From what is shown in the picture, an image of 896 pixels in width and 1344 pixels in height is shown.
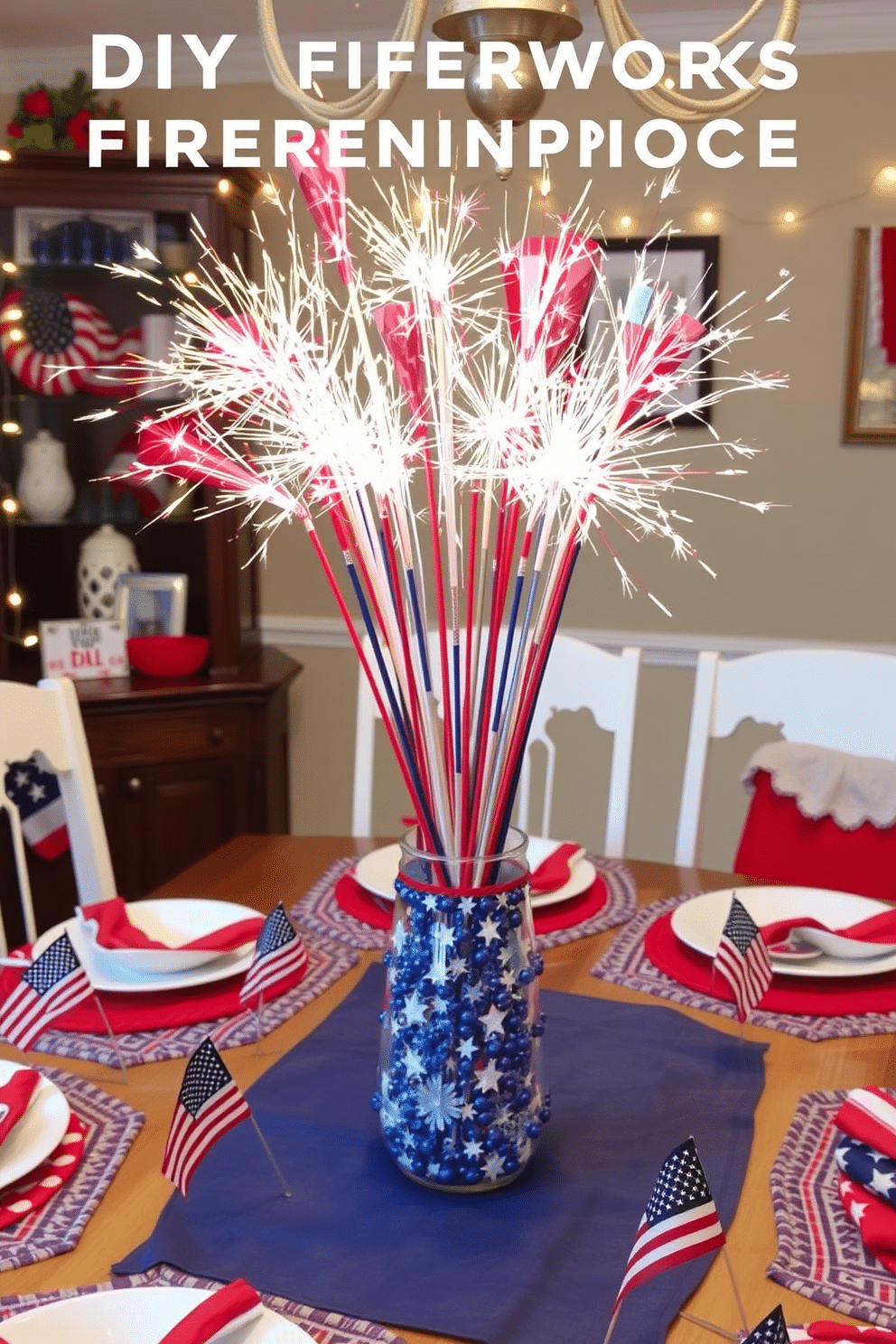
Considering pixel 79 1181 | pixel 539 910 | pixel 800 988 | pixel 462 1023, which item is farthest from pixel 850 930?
pixel 79 1181

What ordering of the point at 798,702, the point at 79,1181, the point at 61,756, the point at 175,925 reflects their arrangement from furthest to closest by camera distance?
the point at 798,702, the point at 61,756, the point at 175,925, the point at 79,1181

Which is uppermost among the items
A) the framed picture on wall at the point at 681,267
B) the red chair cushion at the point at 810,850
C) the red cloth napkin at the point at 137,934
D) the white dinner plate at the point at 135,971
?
the framed picture on wall at the point at 681,267

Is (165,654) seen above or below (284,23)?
below

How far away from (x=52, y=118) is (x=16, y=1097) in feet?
8.28

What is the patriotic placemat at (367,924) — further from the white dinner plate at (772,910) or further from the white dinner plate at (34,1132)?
the white dinner plate at (34,1132)

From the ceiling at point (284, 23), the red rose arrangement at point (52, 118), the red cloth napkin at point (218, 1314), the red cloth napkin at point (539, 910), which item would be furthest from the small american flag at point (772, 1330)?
the red rose arrangement at point (52, 118)

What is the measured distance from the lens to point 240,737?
9.65ft

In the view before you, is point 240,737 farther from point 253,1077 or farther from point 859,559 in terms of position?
point 253,1077

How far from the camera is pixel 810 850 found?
1925 mm

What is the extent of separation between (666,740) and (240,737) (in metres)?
1.02

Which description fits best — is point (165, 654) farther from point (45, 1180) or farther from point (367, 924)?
point (45, 1180)

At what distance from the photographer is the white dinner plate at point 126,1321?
729 millimetres

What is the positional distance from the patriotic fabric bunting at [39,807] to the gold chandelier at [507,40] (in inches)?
81.8

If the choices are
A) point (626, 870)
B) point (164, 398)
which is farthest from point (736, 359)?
point (626, 870)
